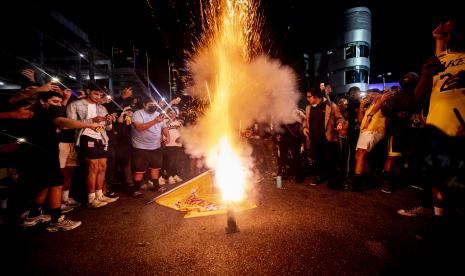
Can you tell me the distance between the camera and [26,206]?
4395 mm

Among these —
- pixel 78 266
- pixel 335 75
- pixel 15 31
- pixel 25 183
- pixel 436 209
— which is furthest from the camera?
pixel 335 75

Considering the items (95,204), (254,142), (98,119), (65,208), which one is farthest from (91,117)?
(254,142)

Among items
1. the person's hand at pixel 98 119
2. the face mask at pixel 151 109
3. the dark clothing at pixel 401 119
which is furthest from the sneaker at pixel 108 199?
the dark clothing at pixel 401 119

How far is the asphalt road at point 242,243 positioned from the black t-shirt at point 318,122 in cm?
209

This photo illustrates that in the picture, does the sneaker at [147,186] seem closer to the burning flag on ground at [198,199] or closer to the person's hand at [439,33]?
the burning flag on ground at [198,199]

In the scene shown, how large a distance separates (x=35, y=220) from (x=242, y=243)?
3972 millimetres

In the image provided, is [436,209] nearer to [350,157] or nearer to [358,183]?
[358,183]

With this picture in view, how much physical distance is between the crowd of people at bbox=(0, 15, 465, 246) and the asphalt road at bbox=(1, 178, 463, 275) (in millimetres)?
516

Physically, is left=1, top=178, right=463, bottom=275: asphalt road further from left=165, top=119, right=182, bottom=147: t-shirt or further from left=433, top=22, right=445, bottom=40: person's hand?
left=165, top=119, right=182, bottom=147: t-shirt

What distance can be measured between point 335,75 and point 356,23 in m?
9.01

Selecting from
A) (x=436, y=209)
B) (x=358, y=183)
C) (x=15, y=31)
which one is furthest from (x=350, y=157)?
(x=15, y=31)

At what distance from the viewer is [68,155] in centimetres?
562

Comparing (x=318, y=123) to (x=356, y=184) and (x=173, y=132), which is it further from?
(x=173, y=132)

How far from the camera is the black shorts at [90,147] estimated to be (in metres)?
5.33
